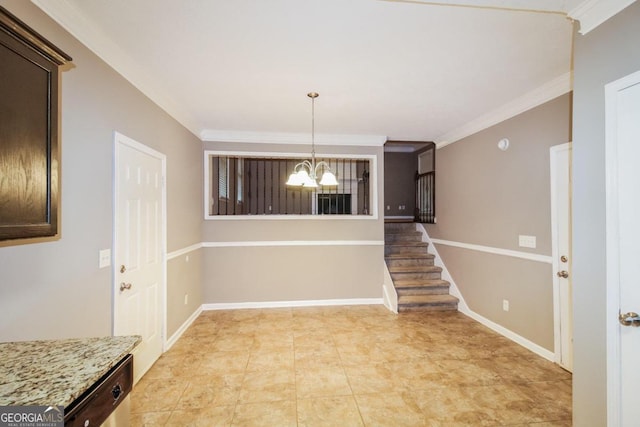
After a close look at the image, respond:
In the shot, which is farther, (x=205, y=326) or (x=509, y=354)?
(x=205, y=326)

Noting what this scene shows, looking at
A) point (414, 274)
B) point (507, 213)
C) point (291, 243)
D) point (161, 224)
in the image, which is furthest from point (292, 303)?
point (507, 213)

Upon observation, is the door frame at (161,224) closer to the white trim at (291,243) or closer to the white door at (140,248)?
the white door at (140,248)

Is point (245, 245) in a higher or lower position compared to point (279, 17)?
lower

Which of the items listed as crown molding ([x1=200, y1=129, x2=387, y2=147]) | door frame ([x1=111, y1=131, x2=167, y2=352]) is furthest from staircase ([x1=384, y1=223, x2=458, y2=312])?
door frame ([x1=111, y1=131, x2=167, y2=352])

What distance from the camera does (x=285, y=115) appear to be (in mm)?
3574

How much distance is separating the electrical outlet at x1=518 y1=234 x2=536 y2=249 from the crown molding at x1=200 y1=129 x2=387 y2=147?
2.38 m

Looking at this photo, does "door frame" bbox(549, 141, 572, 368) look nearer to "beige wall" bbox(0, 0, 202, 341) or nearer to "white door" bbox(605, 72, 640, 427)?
"white door" bbox(605, 72, 640, 427)

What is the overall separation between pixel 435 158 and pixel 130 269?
15.5ft

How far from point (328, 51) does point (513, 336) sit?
12.0 feet

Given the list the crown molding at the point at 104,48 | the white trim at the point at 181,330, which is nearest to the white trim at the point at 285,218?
the white trim at the point at 181,330

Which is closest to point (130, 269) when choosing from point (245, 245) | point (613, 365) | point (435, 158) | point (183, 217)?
point (183, 217)

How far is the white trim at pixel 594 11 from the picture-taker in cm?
149

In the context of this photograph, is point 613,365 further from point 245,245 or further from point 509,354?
point 245,245

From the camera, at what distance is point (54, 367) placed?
1005 mm
